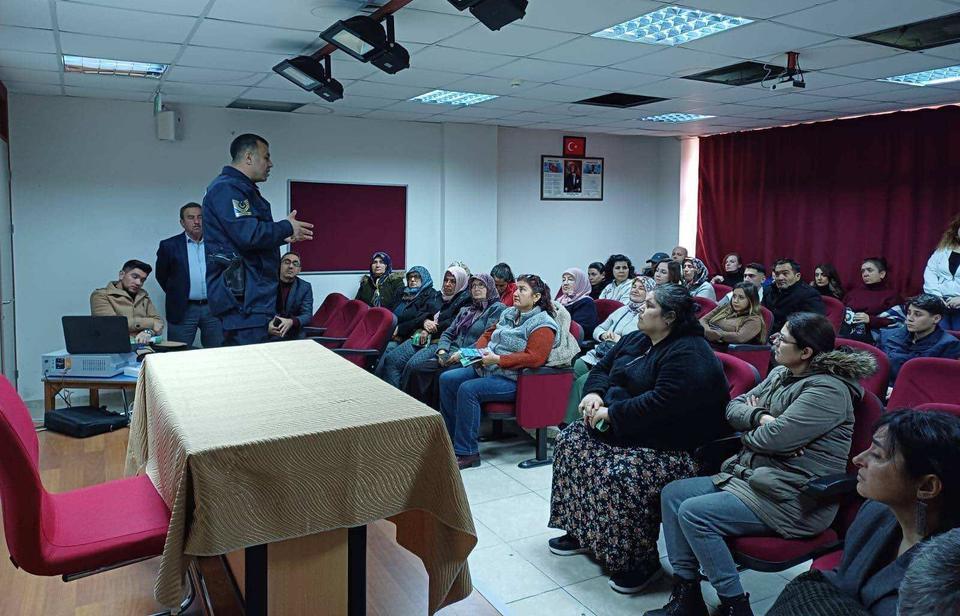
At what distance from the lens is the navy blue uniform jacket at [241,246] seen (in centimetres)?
309

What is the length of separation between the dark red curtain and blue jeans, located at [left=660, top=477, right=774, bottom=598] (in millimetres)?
5660

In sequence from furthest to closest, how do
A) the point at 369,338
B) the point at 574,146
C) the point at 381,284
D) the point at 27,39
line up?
the point at 574,146
the point at 381,284
the point at 369,338
the point at 27,39

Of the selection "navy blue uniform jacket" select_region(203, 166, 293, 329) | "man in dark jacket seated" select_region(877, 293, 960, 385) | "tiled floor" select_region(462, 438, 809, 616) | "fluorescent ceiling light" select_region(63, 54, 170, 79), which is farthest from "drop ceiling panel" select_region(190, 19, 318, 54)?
"man in dark jacket seated" select_region(877, 293, 960, 385)

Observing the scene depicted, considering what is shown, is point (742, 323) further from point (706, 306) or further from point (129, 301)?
point (129, 301)

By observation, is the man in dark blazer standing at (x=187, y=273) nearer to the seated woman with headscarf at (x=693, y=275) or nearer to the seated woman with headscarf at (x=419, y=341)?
the seated woman with headscarf at (x=419, y=341)

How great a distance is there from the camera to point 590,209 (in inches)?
349

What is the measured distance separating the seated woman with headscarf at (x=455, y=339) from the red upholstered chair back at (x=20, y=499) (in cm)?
300

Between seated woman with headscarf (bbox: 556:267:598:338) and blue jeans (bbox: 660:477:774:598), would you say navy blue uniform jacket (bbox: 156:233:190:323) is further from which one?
blue jeans (bbox: 660:477:774:598)

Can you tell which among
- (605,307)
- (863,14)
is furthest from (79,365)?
(863,14)

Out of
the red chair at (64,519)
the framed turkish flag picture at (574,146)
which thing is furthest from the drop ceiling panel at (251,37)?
the framed turkish flag picture at (574,146)

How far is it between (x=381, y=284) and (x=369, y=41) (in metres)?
3.40

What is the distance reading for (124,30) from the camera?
3.91 metres

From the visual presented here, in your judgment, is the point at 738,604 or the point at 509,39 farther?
the point at 509,39

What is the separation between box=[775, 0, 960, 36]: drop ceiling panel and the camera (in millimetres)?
3412
